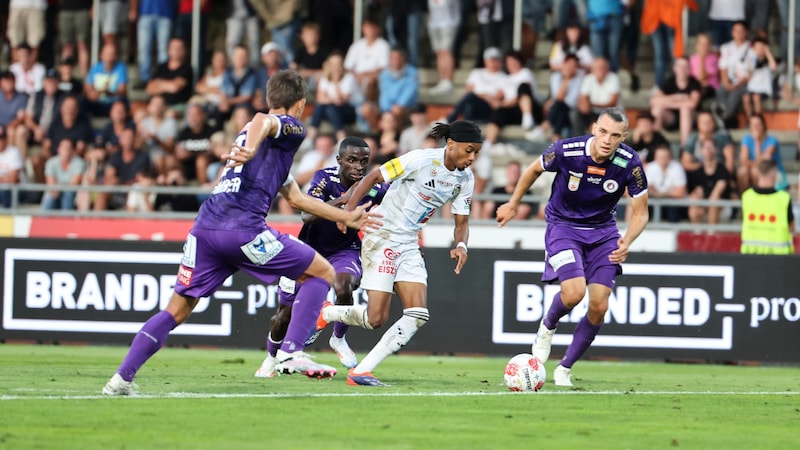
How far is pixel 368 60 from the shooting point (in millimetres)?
23250

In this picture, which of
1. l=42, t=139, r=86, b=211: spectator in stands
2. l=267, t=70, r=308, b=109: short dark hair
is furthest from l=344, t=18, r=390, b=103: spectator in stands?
l=267, t=70, r=308, b=109: short dark hair

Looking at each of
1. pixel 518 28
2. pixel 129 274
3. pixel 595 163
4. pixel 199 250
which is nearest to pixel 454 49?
pixel 518 28

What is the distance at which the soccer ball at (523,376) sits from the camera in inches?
452

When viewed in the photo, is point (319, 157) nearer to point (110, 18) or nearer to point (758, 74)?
point (110, 18)

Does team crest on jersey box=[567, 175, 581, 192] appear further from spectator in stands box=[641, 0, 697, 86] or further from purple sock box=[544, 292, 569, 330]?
spectator in stands box=[641, 0, 697, 86]

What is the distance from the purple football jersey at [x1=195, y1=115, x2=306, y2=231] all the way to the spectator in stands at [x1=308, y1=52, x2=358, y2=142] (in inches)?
483

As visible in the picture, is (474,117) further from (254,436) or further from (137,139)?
(254,436)

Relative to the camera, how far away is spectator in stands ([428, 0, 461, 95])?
23656 millimetres

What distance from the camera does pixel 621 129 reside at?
470 inches

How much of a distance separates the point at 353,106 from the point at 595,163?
11.0 meters

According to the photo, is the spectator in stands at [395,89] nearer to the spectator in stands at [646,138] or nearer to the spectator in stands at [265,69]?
the spectator in stands at [265,69]

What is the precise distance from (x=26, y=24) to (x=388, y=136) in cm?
789

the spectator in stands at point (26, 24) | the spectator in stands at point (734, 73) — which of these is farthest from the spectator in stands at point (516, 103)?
the spectator in stands at point (26, 24)

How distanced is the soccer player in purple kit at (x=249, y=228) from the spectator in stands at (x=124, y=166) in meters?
11.6
